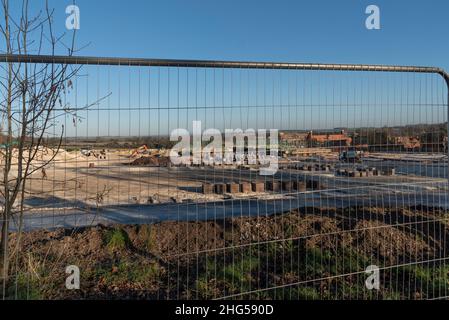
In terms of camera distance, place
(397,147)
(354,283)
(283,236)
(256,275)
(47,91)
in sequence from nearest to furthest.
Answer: (47,91) → (354,283) → (256,275) → (397,147) → (283,236)

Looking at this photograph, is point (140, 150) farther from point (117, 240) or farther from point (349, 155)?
point (349, 155)

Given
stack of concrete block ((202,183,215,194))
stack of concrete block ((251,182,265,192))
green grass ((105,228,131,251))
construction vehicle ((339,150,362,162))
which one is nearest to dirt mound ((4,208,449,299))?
green grass ((105,228,131,251))

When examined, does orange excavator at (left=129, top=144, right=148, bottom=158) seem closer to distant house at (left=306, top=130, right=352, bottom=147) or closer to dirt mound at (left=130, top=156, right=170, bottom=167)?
dirt mound at (left=130, top=156, right=170, bottom=167)

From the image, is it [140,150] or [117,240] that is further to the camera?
[117,240]

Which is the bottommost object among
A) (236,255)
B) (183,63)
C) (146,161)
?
(236,255)

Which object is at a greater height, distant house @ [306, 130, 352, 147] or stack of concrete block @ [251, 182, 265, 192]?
distant house @ [306, 130, 352, 147]

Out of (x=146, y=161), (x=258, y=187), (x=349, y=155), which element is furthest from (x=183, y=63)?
(x=258, y=187)

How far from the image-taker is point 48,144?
13.6 ft

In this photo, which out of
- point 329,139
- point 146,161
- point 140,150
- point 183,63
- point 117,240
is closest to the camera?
point 183,63

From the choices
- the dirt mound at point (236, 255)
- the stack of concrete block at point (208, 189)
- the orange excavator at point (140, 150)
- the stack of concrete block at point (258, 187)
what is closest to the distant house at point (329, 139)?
the dirt mound at point (236, 255)

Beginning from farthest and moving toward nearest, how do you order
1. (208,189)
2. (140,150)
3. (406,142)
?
(208,189) → (406,142) → (140,150)
